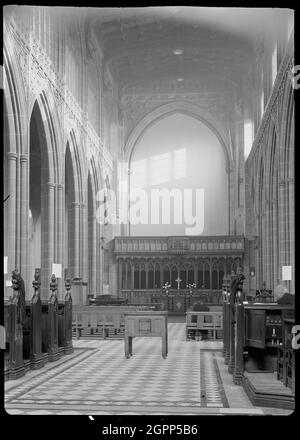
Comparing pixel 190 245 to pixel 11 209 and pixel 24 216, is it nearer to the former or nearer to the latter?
pixel 24 216

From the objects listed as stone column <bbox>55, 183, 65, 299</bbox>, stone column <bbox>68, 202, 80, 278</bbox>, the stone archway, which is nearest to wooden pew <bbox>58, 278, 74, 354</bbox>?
stone column <bbox>55, 183, 65, 299</bbox>

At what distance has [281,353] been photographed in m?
8.38

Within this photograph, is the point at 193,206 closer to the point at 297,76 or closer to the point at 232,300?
the point at 232,300

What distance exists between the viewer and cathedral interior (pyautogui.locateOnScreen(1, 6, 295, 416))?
8.14 metres

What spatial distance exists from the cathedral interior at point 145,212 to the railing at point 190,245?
79 millimetres

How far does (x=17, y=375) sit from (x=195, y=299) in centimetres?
2042

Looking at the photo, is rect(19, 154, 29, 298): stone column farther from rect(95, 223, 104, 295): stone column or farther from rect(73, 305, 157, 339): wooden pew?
rect(95, 223, 104, 295): stone column

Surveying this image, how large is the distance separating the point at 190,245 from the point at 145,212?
4883mm

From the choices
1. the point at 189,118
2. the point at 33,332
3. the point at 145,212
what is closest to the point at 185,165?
the point at 145,212

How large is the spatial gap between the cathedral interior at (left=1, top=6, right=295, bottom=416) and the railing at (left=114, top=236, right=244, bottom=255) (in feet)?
0.26

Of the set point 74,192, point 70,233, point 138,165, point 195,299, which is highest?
point 138,165

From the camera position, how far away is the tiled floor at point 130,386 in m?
7.02

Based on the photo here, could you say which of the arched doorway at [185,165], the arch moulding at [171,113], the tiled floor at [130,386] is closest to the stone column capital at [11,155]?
the tiled floor at [130,386]
